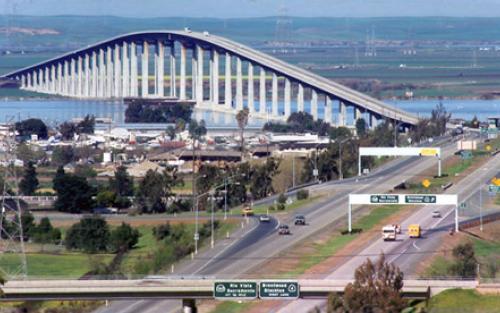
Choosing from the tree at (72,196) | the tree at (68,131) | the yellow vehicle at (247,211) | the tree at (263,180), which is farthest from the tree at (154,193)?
the tree at (68,131)

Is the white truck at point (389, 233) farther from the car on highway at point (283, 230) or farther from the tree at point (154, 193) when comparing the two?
the tree at point (154, 193)

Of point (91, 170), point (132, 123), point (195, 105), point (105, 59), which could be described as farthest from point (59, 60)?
point (91, 170)

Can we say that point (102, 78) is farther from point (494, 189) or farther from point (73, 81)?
point (494, 189)

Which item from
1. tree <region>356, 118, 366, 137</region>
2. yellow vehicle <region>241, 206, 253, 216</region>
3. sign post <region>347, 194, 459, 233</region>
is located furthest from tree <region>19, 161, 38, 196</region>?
tree <region>356, 118, 366, 137</region>

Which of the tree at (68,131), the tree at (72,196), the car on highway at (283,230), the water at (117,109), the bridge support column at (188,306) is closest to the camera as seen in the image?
the bridge support column at (188,306)

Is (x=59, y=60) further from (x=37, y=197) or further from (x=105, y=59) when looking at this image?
(x=37, y=197)

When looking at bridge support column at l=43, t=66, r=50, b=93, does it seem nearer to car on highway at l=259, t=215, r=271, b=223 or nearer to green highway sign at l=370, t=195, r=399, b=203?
car on highway at l=259, t=215, r=271, b=223
